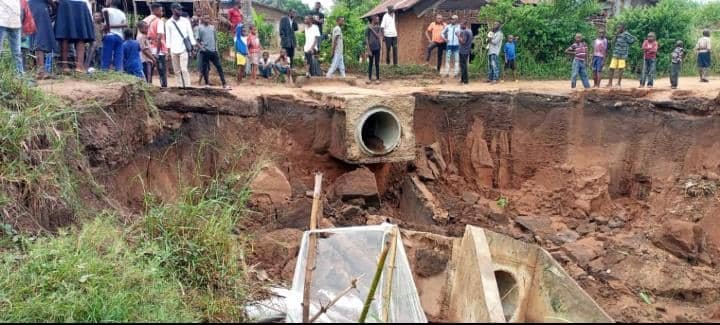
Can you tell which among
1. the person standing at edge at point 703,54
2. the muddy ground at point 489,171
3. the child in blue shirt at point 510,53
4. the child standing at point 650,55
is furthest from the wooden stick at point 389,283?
the person standing at edge at point 703,54

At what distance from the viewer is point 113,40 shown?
30.5ft

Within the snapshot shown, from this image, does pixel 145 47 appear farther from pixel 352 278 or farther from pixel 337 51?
pixel 352 278

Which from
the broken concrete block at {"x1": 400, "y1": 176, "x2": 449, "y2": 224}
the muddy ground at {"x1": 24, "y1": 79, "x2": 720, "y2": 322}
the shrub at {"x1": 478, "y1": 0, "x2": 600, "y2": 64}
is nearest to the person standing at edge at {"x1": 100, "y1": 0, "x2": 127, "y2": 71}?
the muddy ground at {"x1": 24, "y1": 79, "x2": 720, "y2": 322}

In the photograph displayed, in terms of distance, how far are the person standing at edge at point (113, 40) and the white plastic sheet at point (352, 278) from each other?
5.04 meters

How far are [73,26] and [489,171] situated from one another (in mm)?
6777

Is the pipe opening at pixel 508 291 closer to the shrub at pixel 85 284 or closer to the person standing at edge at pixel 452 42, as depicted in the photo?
the shrub at pixel 85 284

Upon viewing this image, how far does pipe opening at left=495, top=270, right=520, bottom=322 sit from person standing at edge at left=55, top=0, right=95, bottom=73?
6002 millimetres

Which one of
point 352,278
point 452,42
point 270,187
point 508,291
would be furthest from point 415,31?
point 352,278

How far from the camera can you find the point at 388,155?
30.7 feet

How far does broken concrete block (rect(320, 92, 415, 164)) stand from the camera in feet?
29.5

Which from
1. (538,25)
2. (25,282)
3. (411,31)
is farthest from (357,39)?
(25,282)

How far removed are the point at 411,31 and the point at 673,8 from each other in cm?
670

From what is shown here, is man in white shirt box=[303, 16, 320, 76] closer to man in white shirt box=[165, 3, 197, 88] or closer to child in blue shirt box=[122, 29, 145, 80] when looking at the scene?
man in white shirt box=[165, 3, 197, 88]

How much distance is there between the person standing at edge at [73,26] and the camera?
8344 mm
